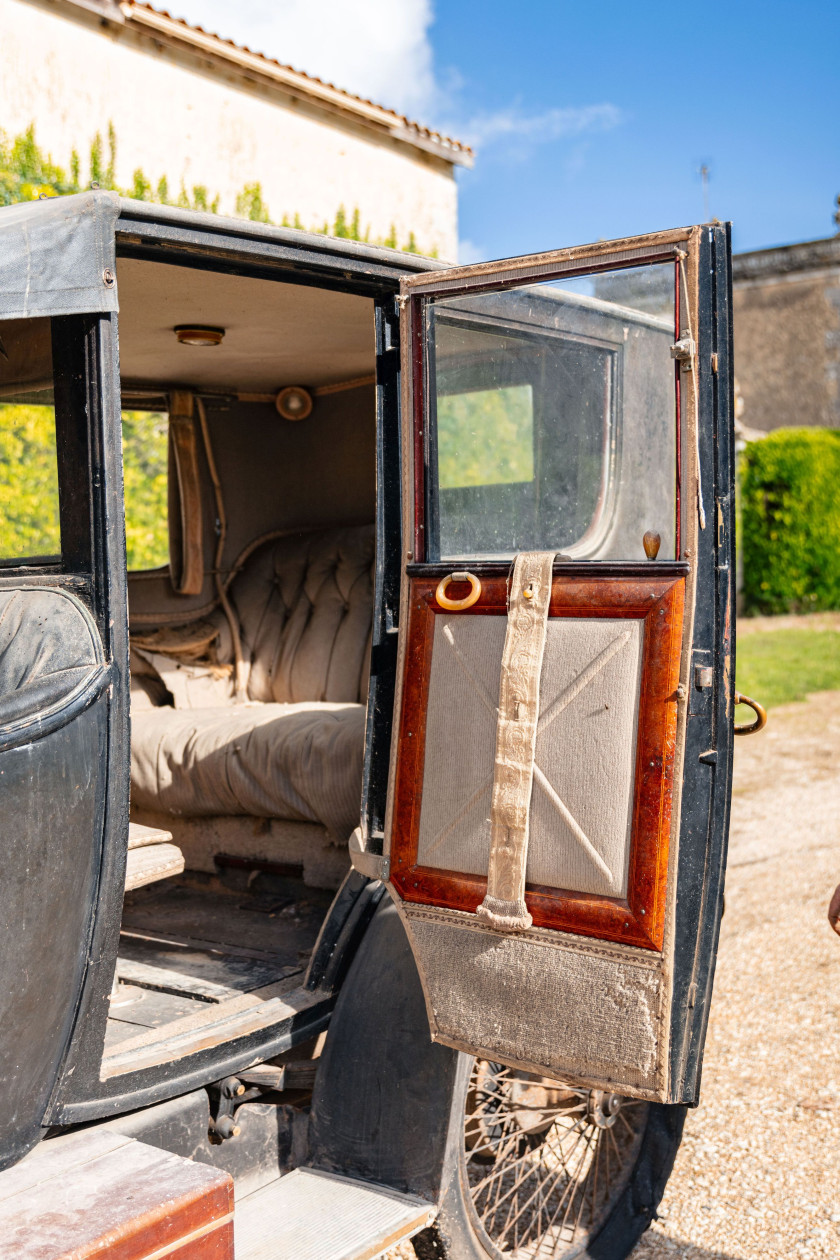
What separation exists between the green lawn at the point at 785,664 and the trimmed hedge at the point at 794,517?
1.37 meters

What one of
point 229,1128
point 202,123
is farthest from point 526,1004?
point 202,123

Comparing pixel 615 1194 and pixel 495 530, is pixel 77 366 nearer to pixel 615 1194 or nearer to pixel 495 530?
pixel 495 530

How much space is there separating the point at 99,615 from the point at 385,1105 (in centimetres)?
117

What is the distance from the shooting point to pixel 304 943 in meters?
3.12

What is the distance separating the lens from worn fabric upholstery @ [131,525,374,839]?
11.0 ft

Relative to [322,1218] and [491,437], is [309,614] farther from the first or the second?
[322,1218]

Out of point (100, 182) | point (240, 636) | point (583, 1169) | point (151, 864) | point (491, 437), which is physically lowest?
point (583, 1169)

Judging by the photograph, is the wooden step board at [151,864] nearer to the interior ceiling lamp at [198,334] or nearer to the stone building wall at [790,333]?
the interior ceiling lamp at [198,334]

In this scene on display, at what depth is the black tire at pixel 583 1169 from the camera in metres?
2.74

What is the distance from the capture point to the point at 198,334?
10.7 ft

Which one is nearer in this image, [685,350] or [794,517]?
[685,350]

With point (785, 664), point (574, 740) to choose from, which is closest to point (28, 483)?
point (574, 740)

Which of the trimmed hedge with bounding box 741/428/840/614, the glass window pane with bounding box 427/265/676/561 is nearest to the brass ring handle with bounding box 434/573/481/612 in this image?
the glass window pane with bounding box 427/265/676/561

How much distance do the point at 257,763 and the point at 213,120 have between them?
9.18m
